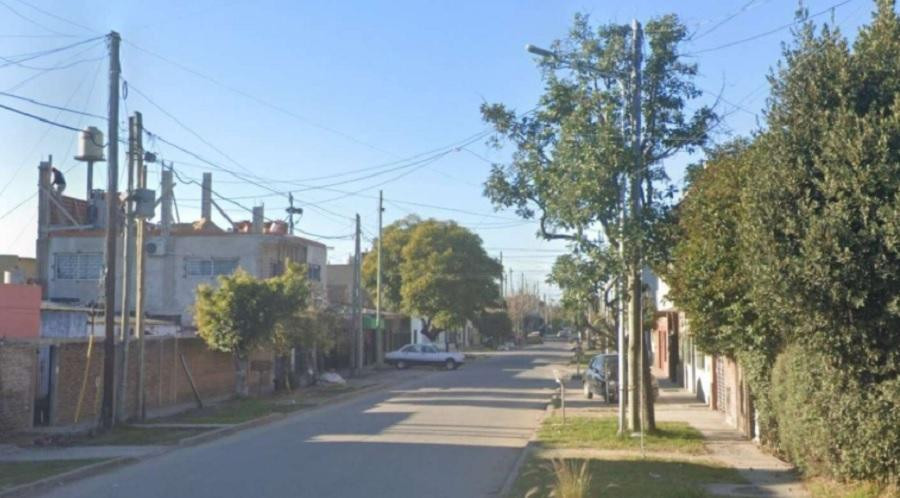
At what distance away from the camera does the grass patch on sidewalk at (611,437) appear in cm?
1881

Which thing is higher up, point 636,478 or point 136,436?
point 636,478

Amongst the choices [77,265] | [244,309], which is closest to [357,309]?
A: [77,265]

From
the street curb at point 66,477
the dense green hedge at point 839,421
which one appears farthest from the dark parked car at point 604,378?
the dense green hedge at point 839,421

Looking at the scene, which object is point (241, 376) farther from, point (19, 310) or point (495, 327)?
point (495, 327)

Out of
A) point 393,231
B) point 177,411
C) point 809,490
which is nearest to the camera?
point 809,490

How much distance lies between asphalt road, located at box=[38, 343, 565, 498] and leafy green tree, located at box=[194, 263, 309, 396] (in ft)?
10.1

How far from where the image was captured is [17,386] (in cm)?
2089

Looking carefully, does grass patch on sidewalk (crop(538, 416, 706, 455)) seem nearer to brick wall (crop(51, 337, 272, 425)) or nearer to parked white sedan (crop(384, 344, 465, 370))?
brick wall (crop(51, 337, 272, 425))

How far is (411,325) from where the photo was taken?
3103 inches

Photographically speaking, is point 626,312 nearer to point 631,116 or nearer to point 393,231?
point 631,116

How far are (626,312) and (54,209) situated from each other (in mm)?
35419

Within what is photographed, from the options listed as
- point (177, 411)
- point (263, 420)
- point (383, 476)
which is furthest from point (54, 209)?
point (383, 476)

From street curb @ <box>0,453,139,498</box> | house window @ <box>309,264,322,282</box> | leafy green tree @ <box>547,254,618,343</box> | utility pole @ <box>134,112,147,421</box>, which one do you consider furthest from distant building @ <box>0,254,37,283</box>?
leafy green tree @ <box>547,254,618,343</box>

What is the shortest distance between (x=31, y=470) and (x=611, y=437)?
1038cm
